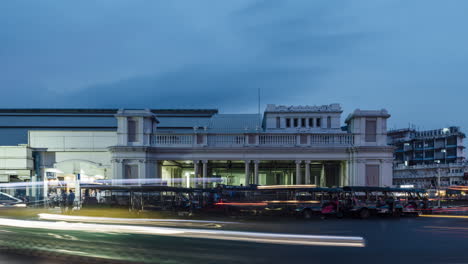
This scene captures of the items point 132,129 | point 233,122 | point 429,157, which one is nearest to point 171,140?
point 132,129

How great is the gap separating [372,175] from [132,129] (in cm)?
2927

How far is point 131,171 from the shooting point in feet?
168

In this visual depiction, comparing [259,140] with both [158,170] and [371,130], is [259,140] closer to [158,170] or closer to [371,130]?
[371,130]

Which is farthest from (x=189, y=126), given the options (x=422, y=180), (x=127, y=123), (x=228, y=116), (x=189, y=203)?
(x=422, y=180)

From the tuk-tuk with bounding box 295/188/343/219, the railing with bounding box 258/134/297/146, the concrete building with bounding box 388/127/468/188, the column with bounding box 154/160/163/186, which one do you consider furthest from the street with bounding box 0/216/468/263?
the concrete building with bounding box 388/127/468/188

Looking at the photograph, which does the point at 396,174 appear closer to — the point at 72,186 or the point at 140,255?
the point at 72,186

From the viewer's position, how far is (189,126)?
246 ft

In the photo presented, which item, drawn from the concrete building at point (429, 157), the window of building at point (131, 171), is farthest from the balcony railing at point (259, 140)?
the concrete building at point (429, 157)

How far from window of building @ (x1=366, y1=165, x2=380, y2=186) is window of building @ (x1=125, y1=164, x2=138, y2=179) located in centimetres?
2733

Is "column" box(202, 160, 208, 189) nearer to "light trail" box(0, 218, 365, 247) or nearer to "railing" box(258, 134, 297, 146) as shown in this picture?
"railing" box(258, 134, 297, 146)

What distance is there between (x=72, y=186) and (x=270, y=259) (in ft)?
155

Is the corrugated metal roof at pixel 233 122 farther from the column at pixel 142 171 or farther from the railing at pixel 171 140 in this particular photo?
the column at pixel 142 171

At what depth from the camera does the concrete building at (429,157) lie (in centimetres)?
11081

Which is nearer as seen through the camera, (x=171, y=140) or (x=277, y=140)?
(x=277, y=140)
